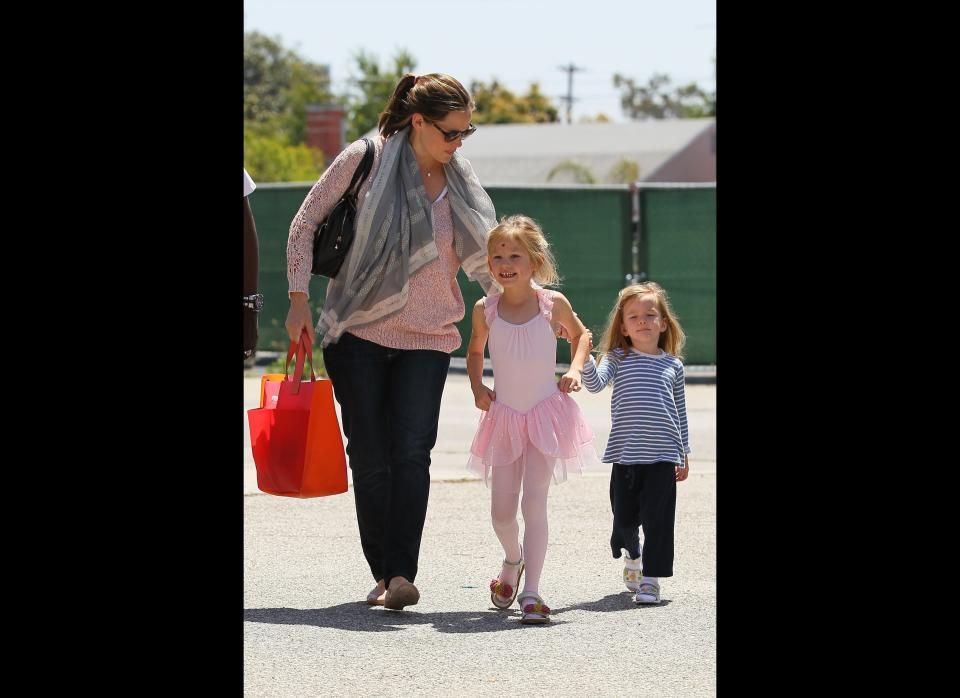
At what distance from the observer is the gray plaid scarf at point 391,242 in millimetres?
6219

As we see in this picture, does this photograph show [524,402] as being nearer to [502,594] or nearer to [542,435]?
[542,435]

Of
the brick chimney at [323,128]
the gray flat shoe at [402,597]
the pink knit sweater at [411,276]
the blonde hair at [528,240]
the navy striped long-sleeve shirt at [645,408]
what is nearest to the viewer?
the gray flat shoe at [402,597]

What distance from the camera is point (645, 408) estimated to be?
652 cm

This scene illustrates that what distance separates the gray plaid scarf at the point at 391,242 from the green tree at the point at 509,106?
6644 cm

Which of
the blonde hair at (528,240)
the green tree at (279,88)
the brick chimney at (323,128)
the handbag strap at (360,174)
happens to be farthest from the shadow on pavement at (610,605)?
the brick chimney at (323,128)

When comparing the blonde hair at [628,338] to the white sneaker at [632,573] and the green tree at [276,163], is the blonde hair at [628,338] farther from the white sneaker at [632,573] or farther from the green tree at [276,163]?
the green tree at [276,163]

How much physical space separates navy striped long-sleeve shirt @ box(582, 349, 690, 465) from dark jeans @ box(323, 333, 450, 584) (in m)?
0.71

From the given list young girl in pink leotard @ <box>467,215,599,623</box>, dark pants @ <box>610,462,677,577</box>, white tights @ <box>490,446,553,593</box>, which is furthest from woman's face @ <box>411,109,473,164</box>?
dark pants @ <box>610,462,677,577</box>

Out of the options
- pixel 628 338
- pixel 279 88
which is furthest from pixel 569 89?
pixel 628 338
